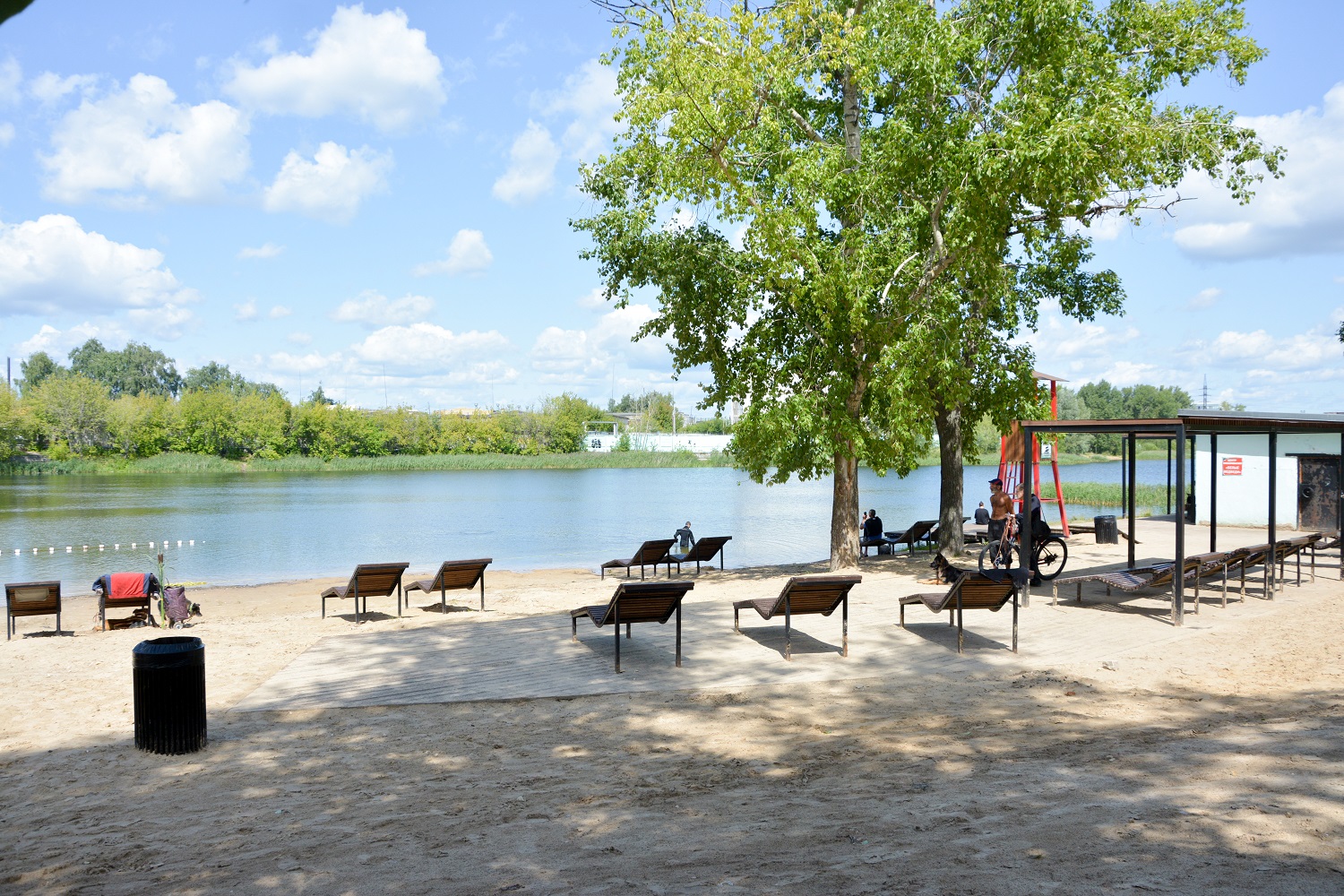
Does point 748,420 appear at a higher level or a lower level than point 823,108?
lower

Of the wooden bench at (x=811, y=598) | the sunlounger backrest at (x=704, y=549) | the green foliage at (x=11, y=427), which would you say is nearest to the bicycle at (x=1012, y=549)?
the sunlounger backrest at (x=704, y=549)

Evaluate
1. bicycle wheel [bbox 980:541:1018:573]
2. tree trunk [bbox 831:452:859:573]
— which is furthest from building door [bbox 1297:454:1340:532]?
tree trunk [bbox 831:452:859:573]

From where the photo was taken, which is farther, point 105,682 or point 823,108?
point 823,108

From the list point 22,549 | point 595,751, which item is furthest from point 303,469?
point 595,751

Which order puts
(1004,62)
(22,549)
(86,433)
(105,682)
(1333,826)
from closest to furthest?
1. (1333,826)
2. (105,682)
3. (1004,62)
4. (22,549)
5. (86,433)

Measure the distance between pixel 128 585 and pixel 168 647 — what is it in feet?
28.6

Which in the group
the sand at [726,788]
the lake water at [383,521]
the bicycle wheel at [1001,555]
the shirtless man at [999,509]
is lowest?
the lake water at [383,521]

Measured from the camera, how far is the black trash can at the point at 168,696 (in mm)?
6449

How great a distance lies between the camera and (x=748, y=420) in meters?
16.0

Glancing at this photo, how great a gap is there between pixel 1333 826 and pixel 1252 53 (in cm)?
1533

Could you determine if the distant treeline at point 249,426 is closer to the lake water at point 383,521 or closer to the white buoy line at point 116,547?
the lake water at point 383,521

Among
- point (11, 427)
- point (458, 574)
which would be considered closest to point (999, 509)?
point (458, 574)

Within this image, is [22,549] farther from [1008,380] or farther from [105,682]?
[1008,380]

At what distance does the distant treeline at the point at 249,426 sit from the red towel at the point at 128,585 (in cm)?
8680
